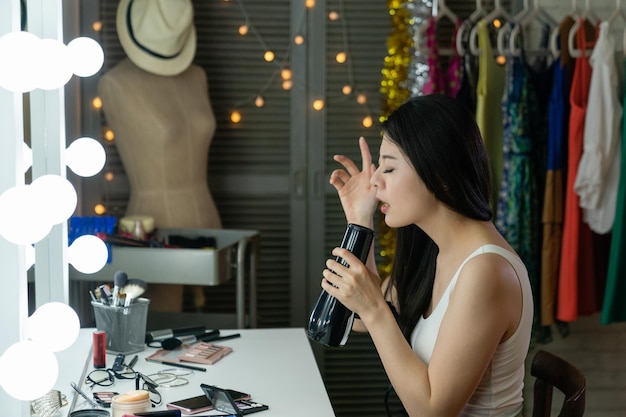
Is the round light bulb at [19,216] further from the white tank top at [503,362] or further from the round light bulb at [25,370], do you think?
the white tank top at [503,362]

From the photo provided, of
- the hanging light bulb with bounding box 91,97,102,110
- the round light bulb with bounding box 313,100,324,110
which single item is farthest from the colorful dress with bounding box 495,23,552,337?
the hanging light bulb with bounding box 91,97,102,110

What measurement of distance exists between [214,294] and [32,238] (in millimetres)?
2224

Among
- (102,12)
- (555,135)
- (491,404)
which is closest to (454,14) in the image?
(555,135)

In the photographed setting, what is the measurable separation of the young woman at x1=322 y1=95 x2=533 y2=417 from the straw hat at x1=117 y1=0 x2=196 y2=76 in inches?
62.5

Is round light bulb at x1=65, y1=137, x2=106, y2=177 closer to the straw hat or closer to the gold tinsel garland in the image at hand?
the straw hat

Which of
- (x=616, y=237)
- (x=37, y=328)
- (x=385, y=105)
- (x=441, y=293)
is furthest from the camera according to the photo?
(x=385, y=105)

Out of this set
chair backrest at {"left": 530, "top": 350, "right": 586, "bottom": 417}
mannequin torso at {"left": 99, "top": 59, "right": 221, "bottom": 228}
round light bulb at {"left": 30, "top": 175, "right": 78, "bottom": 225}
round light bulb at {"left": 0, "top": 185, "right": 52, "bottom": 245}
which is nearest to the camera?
round light bulb at {"left": 0, "top": 185, "right": 52, "bottom": 245}

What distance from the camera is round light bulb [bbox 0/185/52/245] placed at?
1149 mm

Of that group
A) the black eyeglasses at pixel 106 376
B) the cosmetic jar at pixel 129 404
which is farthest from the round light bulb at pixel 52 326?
the black eyeglasses at pixel 106 376

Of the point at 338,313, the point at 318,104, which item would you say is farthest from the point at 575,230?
the point at 338,313

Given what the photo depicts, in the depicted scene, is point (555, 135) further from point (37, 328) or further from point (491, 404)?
point (37, 328)

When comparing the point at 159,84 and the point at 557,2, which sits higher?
the point at 557,2

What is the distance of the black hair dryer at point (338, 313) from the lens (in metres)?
1.66

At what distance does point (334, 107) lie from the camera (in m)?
3.45
